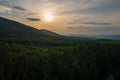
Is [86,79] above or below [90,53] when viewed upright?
below

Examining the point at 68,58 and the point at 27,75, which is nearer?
the point at 27,75

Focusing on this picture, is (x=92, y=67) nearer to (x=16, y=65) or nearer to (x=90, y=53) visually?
(x=90, y=53)

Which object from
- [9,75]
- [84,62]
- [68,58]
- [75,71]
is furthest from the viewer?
[68,58]

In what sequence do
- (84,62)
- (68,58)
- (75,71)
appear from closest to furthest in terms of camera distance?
(75,71), (84,62), (68,58)

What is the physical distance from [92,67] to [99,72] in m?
5.48

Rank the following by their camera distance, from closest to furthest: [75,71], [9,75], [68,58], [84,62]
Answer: [9,75], [75,71], [84,62], [68,58]

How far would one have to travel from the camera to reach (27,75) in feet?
356

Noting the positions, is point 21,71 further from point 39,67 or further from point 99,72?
point 99,72

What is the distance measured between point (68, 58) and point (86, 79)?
130ft

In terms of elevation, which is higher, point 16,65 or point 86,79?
point 16,65

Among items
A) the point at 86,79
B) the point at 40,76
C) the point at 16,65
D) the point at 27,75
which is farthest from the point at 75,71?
the point at 16,65

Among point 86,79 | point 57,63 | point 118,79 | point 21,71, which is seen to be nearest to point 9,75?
point 21,71

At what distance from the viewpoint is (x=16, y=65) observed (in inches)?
4683

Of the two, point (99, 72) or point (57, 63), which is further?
point (57, 63)
